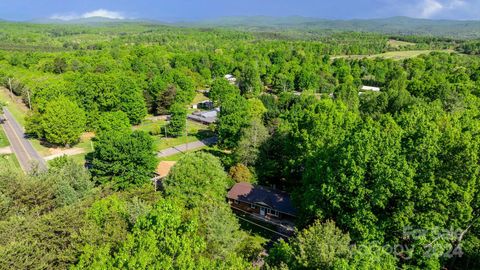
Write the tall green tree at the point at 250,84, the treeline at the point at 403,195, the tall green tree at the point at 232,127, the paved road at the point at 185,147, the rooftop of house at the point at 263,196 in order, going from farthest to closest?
the tall green tree at the point at 250,84 → the paved road at the point at 185,147 → the tall green tree at the point at 232,127 → the rooftop of house at the point at 263,196 → the treeline at the point at 403,195

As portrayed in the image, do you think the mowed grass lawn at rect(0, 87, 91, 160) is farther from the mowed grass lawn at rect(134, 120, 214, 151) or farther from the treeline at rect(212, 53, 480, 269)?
the treeline at rect(212, 53, 480, 269)

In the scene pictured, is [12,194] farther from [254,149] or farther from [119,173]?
[254,149]

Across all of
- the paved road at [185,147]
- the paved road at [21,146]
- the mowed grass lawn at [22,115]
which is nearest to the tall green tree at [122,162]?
the paved road at [21,146]

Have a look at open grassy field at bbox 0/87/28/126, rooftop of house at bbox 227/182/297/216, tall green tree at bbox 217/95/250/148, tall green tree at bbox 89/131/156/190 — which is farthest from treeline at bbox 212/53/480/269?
open grassy field at bbox 0/87/28/126

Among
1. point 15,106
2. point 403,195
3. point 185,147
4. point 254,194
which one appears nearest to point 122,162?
point 254,194

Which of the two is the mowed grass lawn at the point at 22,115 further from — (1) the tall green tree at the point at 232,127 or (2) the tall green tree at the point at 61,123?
(1) the tall green tree at the point at 232,127

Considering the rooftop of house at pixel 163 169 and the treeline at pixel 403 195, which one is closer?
the treeline at pixel 403 195
